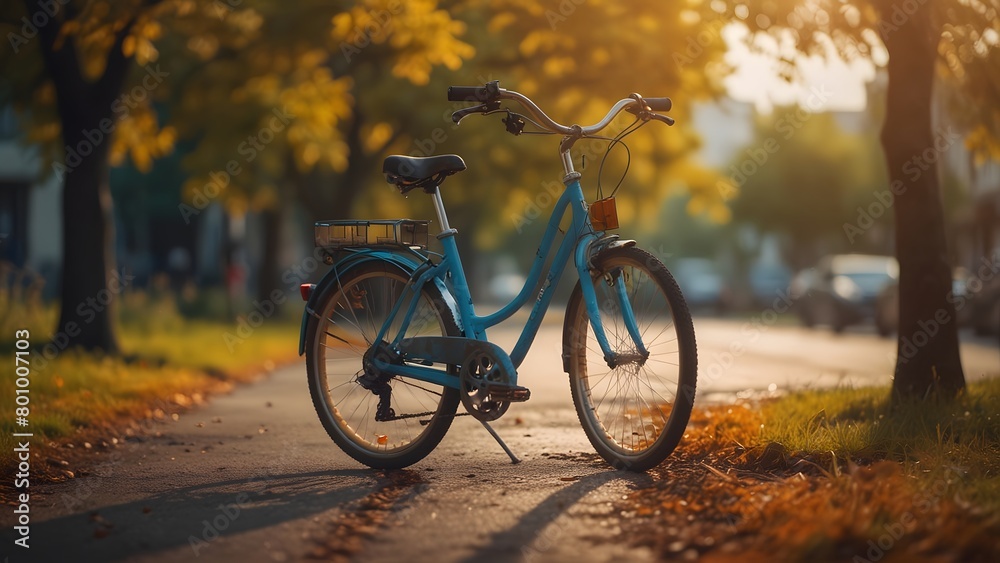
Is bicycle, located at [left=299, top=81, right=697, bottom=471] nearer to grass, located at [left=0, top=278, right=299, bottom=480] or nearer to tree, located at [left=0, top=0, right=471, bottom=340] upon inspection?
grass, located at [left=0, top=278, right=299, bottom=480]

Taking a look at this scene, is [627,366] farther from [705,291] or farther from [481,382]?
[705,291]

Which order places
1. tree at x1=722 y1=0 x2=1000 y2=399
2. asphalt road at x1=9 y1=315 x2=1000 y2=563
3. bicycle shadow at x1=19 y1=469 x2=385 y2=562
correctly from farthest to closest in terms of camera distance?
tree at x1=722 y1=0 x2=1000 y2=399 → bicycle shadow at x1=19 y1=469 x2=385 y2=562 → asphalt road at x1=9 y1=315 x2=1000 y2=563

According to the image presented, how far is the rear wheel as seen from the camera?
6.20 m

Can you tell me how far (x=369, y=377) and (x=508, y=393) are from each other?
37.2 inches

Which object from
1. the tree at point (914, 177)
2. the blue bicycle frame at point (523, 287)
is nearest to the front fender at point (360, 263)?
the blue bicycle frame at point (523, 287)

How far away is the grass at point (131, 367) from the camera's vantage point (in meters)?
8.42

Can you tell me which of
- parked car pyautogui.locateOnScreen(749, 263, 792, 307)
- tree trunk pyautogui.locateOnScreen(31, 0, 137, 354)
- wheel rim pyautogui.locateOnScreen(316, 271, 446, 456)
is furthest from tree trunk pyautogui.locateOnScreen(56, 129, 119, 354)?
parked car pyautogui.locateOnScreen(749, 263, 792, 307)

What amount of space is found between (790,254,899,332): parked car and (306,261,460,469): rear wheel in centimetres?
1848

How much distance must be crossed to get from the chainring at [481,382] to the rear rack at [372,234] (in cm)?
74

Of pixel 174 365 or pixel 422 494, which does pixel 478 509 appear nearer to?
pixel 422 494

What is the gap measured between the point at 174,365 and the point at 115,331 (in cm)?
110

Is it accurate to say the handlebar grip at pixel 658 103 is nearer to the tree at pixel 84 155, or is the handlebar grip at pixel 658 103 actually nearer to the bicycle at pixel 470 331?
the bicycle at pixel 470 331

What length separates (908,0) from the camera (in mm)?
8305

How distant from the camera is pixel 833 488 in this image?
15.7ft
